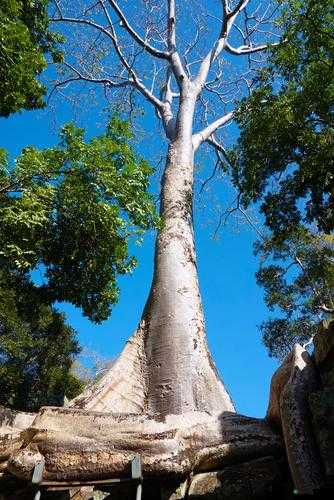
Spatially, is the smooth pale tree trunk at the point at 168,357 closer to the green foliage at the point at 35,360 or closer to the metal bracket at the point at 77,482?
the metal bracket at the point at 77,482

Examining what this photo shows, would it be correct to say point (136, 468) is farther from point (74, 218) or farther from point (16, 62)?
point (16, 62)

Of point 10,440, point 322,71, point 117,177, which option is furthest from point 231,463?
point 322,71

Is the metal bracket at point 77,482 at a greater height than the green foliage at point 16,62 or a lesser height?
lesser

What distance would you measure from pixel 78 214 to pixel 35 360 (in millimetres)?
6011

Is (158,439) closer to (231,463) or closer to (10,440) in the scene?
(231,463)

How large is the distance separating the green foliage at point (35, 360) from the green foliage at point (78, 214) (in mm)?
3757

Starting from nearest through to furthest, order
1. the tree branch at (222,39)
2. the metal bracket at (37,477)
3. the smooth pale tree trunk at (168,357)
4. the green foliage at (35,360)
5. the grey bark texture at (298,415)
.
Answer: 1. the grey bark texture at (298,415)
2. the metal bracket at (37,477)
3. the smooth pale tree trunk at (168,357)
4. the green foliage at (35,360)
5. the tree branch at (222,39)

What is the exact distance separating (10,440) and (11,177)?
109 inches

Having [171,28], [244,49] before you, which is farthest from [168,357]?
[244,49]

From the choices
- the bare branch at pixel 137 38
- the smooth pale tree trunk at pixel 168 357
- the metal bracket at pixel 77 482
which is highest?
the bare branch at pixel 137 38

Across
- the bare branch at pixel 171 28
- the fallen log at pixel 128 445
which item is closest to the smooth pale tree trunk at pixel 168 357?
the fallen log at pixel 128 445

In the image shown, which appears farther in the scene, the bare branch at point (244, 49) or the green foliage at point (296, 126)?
the bare branch at point (244, 49)

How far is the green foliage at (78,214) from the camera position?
5.60 metres

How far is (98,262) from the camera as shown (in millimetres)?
6781
